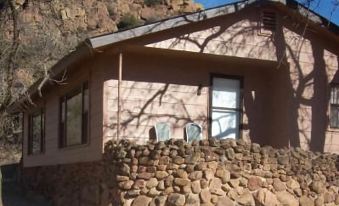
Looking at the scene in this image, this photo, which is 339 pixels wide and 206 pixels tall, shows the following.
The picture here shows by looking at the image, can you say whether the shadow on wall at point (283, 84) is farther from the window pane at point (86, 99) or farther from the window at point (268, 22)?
the window pane at point (86, 99)

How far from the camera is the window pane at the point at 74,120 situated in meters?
15.1

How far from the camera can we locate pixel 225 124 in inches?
572

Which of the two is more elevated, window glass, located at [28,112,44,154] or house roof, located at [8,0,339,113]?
house roof, located at [8,0,339,113]

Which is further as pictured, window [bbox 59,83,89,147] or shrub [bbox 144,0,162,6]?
shrub [bbox 144,0,162,6]

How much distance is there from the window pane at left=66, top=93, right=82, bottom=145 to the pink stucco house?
0.03 m

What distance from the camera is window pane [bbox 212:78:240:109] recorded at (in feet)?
47.3

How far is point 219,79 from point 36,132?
30.9 feet

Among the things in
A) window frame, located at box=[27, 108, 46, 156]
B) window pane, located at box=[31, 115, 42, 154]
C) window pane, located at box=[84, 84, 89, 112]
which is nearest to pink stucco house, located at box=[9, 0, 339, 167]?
window pane, located at box=[84, 84, 89, 112]

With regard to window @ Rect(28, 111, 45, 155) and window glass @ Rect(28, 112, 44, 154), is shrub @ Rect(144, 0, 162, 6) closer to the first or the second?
window @ Rect(28, 111, 45, 155)

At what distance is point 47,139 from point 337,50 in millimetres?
9212

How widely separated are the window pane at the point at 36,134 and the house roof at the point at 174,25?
5.89 metres

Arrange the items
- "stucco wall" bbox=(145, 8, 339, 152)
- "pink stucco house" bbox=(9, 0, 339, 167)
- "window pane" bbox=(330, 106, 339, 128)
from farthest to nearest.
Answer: "window pane" bbox=(330, 106, 339, 128) → "stucco wall" bbox=(145, 8, 339, 152) → "pink stucco house" bbox=(9, 0, 339, 167)

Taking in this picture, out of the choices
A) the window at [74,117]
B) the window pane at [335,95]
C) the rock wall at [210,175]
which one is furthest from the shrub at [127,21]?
the rock wall at [210,175]

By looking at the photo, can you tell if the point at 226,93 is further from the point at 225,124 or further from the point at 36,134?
the point at 36,134
